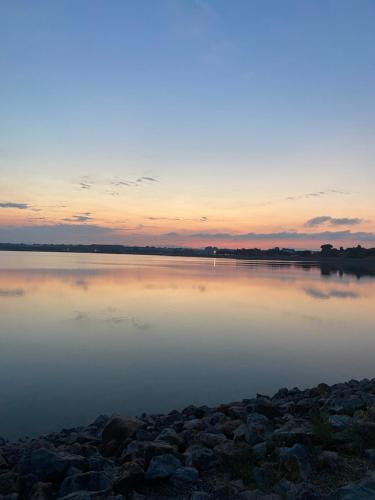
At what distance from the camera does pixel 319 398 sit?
8078 millimetres

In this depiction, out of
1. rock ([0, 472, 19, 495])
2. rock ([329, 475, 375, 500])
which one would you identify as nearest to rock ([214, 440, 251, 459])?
rock ([329, 475, 375, 500])

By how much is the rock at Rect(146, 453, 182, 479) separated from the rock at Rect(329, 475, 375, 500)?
1.69m

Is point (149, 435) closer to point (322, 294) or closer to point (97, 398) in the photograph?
point (97, 398)

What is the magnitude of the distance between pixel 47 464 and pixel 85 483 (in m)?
0.65

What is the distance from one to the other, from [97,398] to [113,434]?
2.53 meters

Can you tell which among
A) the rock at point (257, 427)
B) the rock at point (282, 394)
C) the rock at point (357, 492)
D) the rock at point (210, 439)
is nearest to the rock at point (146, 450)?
the rock at point (210, 439)

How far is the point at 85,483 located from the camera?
4438 millimetres

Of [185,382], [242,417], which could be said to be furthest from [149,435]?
[185,382]

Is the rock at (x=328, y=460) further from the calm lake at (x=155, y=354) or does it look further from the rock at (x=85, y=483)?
the calm lake at (x=155, y=354)

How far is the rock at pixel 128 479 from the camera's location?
4.33m

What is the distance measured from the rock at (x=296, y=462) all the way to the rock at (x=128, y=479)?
154 centimetres

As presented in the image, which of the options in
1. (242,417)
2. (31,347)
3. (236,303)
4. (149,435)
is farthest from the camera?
(236,303)

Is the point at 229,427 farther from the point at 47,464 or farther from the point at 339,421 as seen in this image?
the point at 47,464

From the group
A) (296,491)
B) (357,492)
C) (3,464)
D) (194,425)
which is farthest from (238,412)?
(3,464)
